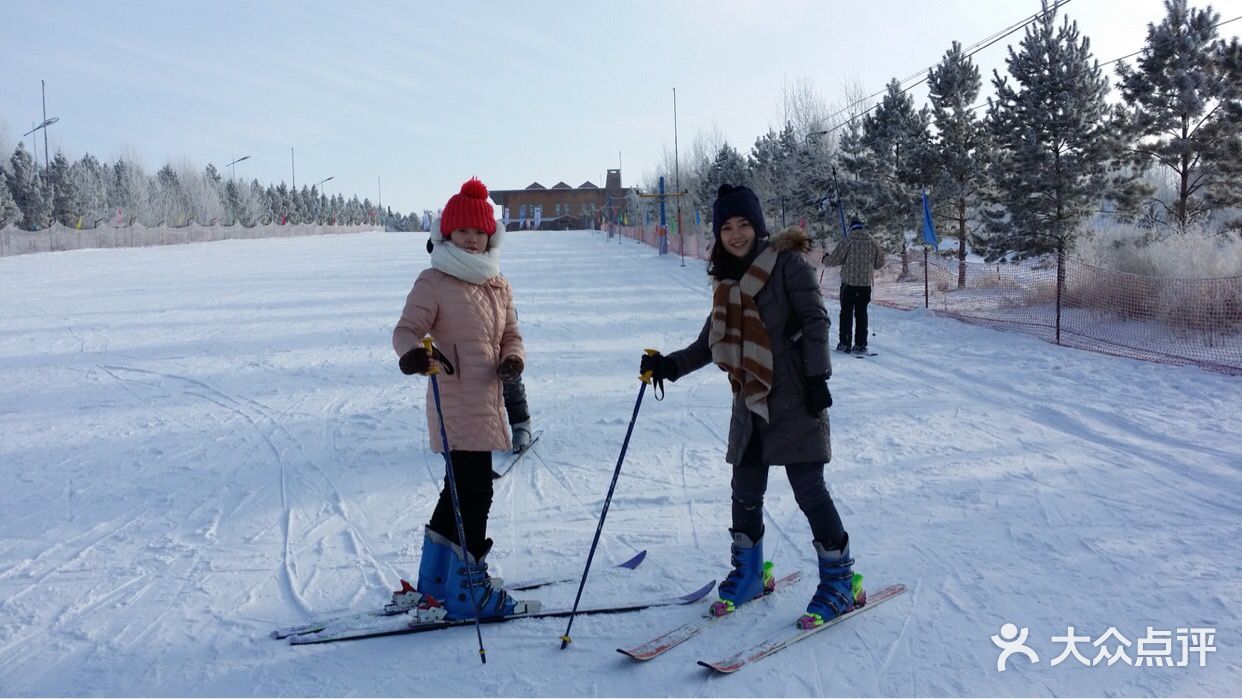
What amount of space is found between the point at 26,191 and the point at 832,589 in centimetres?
6890

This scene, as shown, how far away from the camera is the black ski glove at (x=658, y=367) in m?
3.16

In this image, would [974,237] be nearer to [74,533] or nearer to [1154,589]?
[1154,589]

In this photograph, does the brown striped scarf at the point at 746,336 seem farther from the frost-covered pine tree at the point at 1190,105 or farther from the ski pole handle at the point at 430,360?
the frost-covered pine tree at the point at 1190,105

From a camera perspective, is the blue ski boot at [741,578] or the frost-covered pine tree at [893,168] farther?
the frost-covered pine tree at [893,168]

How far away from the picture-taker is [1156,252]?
42.6ft

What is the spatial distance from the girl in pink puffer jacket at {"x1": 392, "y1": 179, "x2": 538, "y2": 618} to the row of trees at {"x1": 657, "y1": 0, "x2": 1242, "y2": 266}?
1063 centimetres

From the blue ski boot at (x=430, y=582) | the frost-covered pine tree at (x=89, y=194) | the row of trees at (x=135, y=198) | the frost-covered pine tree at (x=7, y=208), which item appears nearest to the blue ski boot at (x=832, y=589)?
the blue ski boot at (x=430, y=582)

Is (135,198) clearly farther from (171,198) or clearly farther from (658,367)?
(658,367)

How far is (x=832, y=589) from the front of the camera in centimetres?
314

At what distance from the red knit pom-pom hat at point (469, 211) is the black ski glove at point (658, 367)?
0.80 metres

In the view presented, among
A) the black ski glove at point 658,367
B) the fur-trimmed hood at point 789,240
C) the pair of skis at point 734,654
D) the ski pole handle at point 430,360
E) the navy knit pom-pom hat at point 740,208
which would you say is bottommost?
the pair of skis at point 734,654

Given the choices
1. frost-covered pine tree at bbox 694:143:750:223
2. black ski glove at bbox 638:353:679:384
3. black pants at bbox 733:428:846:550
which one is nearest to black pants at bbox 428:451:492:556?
black ski glove at bbox 638:353:679:384

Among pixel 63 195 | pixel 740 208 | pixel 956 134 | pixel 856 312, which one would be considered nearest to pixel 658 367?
pixel 740 208

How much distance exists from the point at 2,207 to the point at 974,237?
54.8 metres
